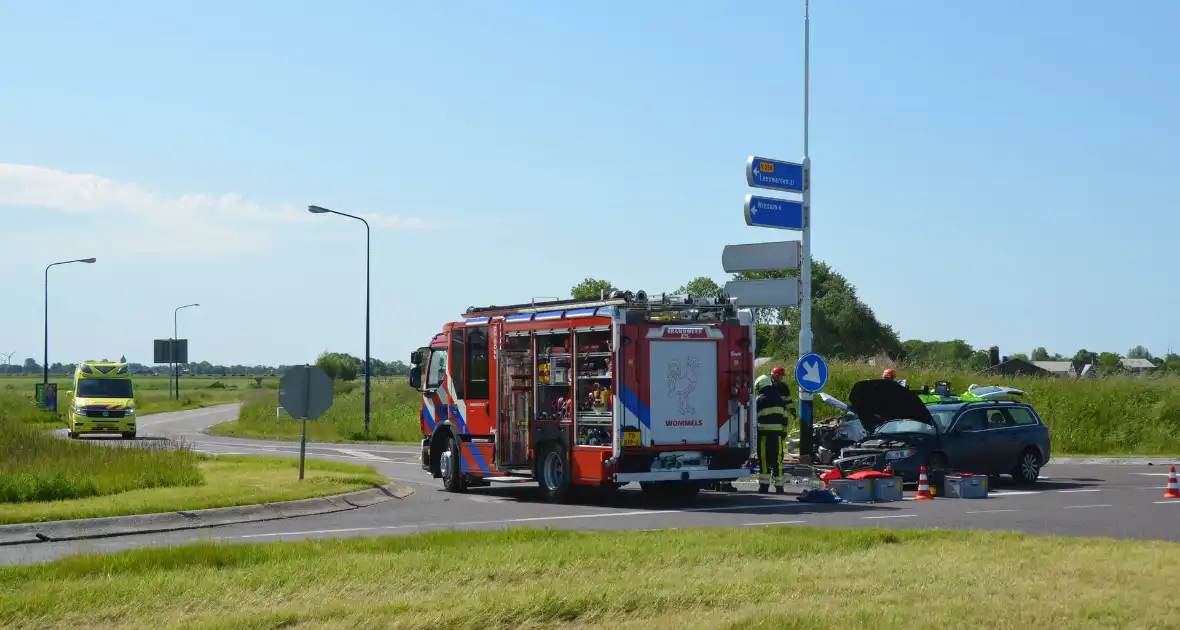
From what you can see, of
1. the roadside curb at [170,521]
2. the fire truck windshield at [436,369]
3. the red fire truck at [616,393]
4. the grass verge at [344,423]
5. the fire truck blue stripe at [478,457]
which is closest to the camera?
the roadside curb at [170,521]

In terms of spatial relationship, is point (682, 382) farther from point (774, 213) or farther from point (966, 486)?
point (774, 213)

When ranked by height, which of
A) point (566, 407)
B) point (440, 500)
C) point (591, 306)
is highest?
point (591, 306)

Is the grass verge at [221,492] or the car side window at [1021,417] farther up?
the car side window at [1021,417]

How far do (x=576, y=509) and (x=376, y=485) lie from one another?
4.44 metres

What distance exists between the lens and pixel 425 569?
33.6 feet

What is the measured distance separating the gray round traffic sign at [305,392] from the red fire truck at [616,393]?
93.4 inches

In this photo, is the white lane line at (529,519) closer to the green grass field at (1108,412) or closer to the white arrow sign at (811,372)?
the white arrow sign at (811,372)

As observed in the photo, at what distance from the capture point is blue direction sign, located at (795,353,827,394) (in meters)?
22.6

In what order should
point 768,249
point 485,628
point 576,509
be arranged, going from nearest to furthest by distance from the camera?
point 485,628 < point 576,509 < point 768,249

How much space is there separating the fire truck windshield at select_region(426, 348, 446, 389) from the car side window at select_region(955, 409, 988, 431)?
8686mm

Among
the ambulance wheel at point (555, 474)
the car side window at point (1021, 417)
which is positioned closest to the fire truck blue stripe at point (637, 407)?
the ambulance wheel at point (555, 474)

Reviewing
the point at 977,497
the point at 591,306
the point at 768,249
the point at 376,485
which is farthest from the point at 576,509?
the point at 768,249

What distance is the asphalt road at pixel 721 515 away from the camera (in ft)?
47.8

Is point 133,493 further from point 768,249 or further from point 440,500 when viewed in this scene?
point 768,249
